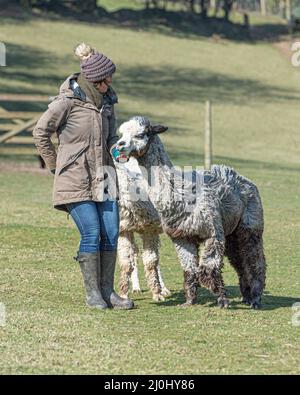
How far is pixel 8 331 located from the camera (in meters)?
8.62

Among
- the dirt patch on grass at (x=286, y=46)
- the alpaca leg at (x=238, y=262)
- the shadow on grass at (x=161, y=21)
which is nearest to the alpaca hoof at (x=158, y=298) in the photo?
the alpaca leg at (x=238, y=262)

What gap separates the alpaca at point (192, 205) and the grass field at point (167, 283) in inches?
12.9

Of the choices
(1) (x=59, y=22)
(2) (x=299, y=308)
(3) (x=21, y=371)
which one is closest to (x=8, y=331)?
(3) (x=21, y=371)

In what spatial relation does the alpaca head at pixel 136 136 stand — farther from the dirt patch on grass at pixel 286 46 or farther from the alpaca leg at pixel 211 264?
the dirt patch on grass at pixel 286 46

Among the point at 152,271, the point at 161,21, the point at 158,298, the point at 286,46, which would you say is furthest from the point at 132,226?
the point at 161,21

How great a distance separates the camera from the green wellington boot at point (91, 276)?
960cm

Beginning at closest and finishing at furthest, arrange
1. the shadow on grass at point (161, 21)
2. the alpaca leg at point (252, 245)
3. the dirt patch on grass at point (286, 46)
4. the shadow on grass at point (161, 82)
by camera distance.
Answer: the alpaca leg at point (252, 245) < the shadow on grass at point (161, 82) < the dirt patch on grass at point (286, 46) < the shadow on grass at point (161, 21)

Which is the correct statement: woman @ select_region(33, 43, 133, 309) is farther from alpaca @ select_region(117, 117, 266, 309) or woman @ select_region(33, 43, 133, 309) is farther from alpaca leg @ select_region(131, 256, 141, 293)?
alpaca leg @ select_region(131, 256, 141, 293)

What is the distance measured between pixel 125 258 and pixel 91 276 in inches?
36.4

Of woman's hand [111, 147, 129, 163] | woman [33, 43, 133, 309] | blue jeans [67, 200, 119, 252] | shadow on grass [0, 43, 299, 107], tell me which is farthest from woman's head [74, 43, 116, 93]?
shadow on grass [0, 43, 299, 107]

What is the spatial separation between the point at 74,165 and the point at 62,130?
0.32m

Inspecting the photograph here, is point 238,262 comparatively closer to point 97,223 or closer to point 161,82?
point 97,223

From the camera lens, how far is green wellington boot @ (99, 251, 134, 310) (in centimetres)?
977

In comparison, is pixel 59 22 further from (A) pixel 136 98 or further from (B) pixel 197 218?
(B) pixel 197 218
